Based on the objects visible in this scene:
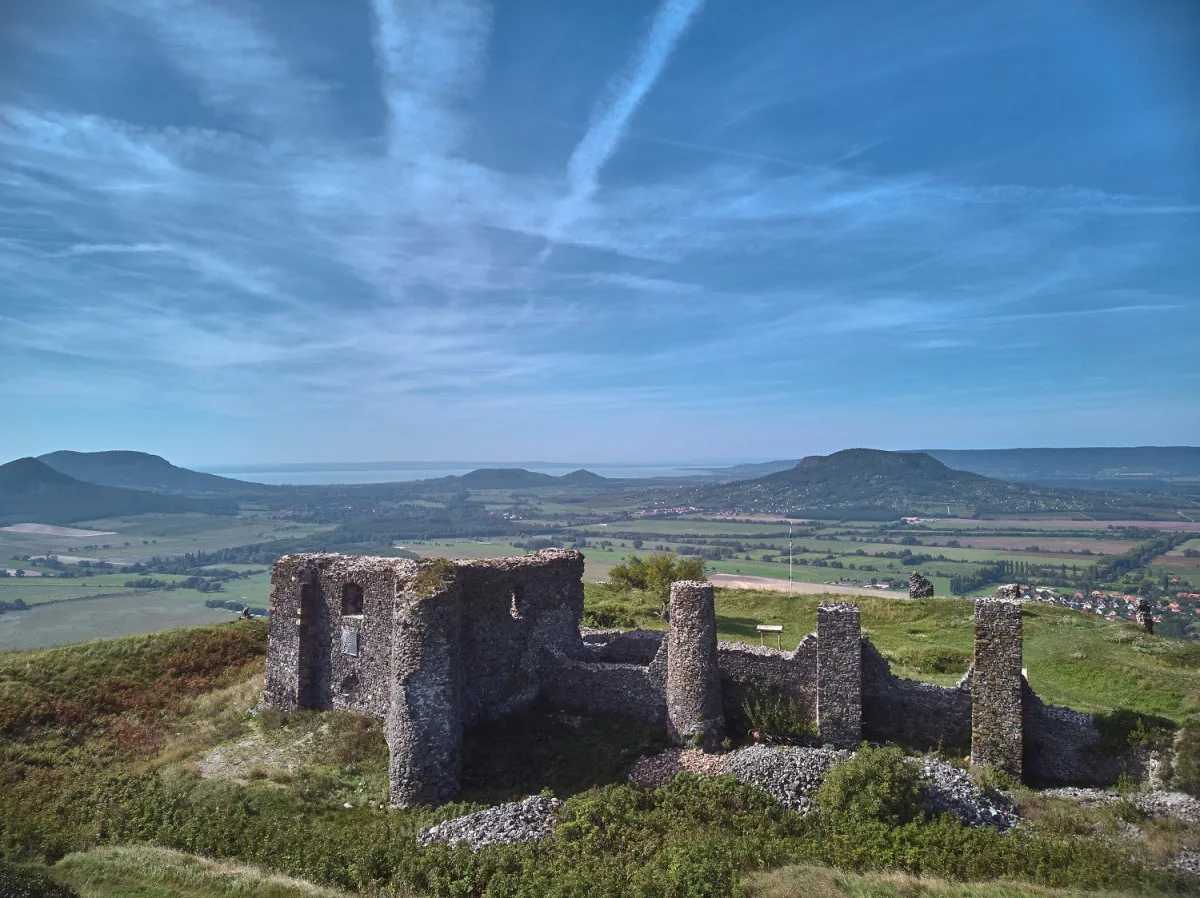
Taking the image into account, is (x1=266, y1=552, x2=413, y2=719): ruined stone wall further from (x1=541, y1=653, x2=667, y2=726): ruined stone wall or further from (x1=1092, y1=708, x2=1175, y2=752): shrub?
(x1=1092, y1=708, x2=1175, y2=752): shrub

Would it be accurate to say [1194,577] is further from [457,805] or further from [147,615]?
[147,615]

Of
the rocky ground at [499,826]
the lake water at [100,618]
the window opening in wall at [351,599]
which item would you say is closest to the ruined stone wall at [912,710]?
the rocky ground at [499,826]

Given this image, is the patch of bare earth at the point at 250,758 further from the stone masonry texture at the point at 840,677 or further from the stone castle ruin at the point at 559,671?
the stone masonry texture at the point at 840,677

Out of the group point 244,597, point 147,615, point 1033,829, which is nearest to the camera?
point 1033,829

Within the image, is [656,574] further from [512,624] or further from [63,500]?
[63,500]

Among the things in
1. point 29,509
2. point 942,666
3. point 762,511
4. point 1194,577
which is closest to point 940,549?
point 1194,577

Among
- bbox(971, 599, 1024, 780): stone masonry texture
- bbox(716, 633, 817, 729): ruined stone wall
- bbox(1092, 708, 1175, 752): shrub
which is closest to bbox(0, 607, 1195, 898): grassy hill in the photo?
bbox(971, 599, 1024, 780): stone masonry texture

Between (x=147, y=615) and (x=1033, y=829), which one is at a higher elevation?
(x=1033, y=829)
